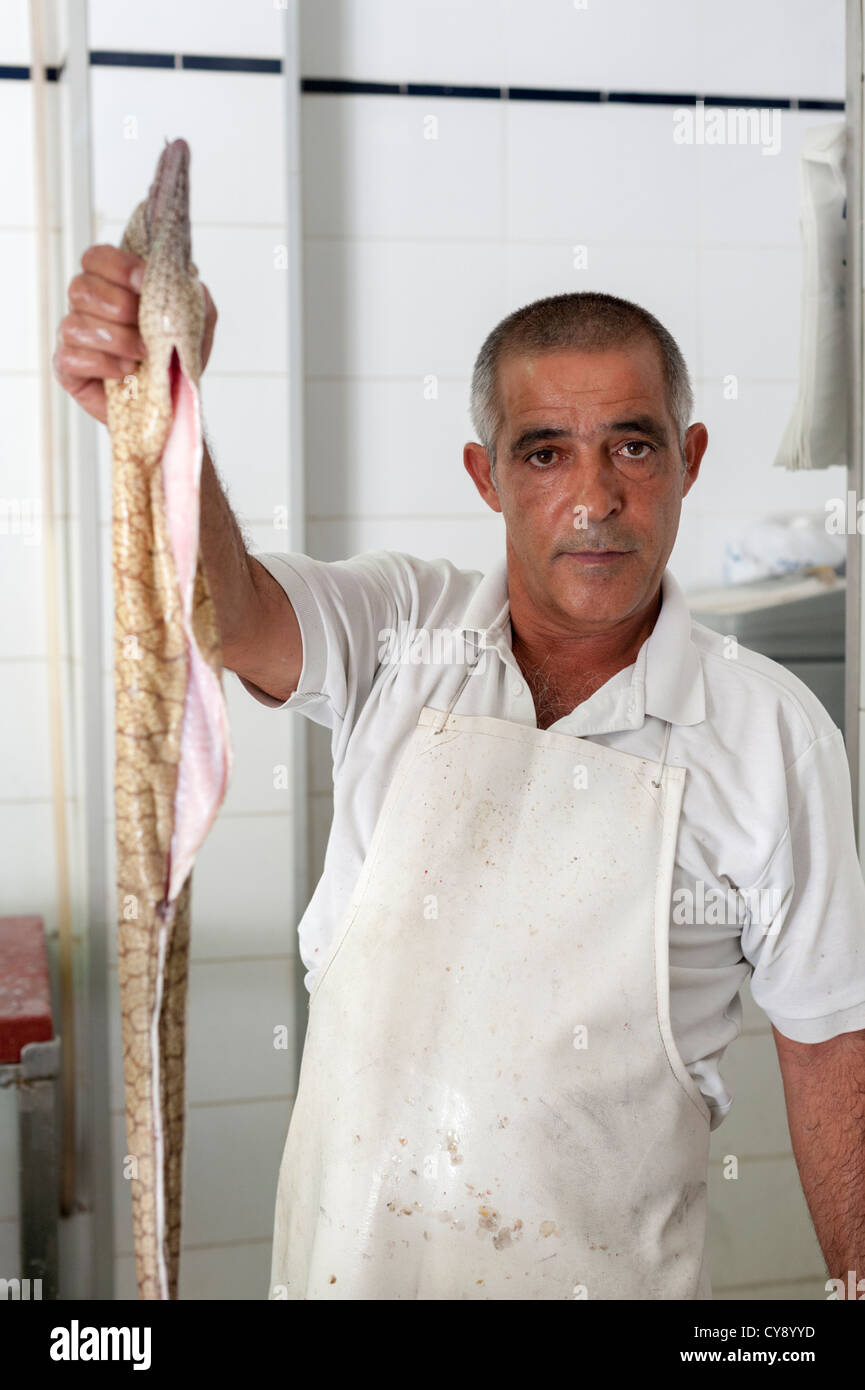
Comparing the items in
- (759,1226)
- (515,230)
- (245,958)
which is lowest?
(759,1226)

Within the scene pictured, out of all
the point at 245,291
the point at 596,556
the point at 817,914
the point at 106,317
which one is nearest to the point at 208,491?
the point at 106,317

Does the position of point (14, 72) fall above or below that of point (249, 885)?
above

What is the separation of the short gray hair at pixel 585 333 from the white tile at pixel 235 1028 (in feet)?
3.27

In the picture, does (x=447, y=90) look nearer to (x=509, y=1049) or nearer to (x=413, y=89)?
(x=413, y=89)

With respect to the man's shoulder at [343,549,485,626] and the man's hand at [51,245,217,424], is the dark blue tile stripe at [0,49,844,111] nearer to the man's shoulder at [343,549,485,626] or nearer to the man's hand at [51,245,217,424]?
the man's shoulder at [343,549,485,626]

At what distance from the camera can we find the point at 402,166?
5.61ft

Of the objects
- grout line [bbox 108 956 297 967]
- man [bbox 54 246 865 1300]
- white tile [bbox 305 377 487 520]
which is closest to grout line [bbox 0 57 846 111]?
white tile [bbox 305 377 487 520]

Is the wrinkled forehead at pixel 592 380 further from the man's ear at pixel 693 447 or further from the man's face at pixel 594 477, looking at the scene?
the man's ear at pixel 693 447

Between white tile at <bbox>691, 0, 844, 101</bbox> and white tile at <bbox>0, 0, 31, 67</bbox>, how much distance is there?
99cm

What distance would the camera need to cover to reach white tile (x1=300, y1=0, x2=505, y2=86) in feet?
5.49

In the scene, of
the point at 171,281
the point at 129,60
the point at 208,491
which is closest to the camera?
the point at 171,281

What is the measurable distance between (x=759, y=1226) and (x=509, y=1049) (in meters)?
1.15

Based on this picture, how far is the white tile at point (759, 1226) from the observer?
1892 millimetres

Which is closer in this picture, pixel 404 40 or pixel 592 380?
pixel 592 380
